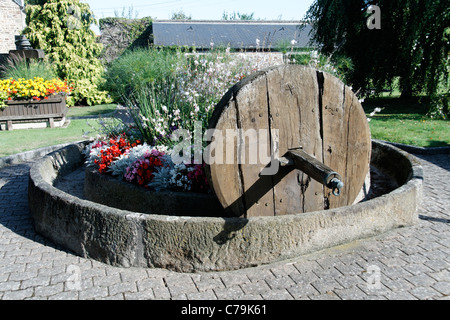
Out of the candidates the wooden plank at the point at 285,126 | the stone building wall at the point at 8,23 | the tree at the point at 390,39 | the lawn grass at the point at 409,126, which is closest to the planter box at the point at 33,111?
the tree at the point at 390,39

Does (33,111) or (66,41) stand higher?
(66,41)

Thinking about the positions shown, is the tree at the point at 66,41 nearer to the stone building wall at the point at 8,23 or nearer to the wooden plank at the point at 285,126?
the stone building wall at the point at 8,23

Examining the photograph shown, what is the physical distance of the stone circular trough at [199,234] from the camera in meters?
2.64

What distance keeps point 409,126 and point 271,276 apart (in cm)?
766

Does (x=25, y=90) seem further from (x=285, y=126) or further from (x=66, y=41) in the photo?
(x=285, y=126)

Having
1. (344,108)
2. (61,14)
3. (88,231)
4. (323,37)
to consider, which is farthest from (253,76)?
(61,14)

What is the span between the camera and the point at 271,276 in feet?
8.55

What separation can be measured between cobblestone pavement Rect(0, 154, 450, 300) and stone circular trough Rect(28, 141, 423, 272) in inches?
2.7

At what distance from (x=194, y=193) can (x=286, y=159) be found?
95 cm

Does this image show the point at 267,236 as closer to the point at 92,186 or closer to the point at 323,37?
the point at 92,186

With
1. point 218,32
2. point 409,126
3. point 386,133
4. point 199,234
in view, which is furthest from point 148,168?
point 218,32

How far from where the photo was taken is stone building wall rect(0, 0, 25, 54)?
66.5ft

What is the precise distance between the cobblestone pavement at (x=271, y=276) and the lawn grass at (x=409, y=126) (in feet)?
12.3

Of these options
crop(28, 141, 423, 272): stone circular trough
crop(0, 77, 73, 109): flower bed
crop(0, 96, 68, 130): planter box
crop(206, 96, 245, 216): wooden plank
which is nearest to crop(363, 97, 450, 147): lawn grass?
crop(28, 141, 423, 272): stone circular trough
